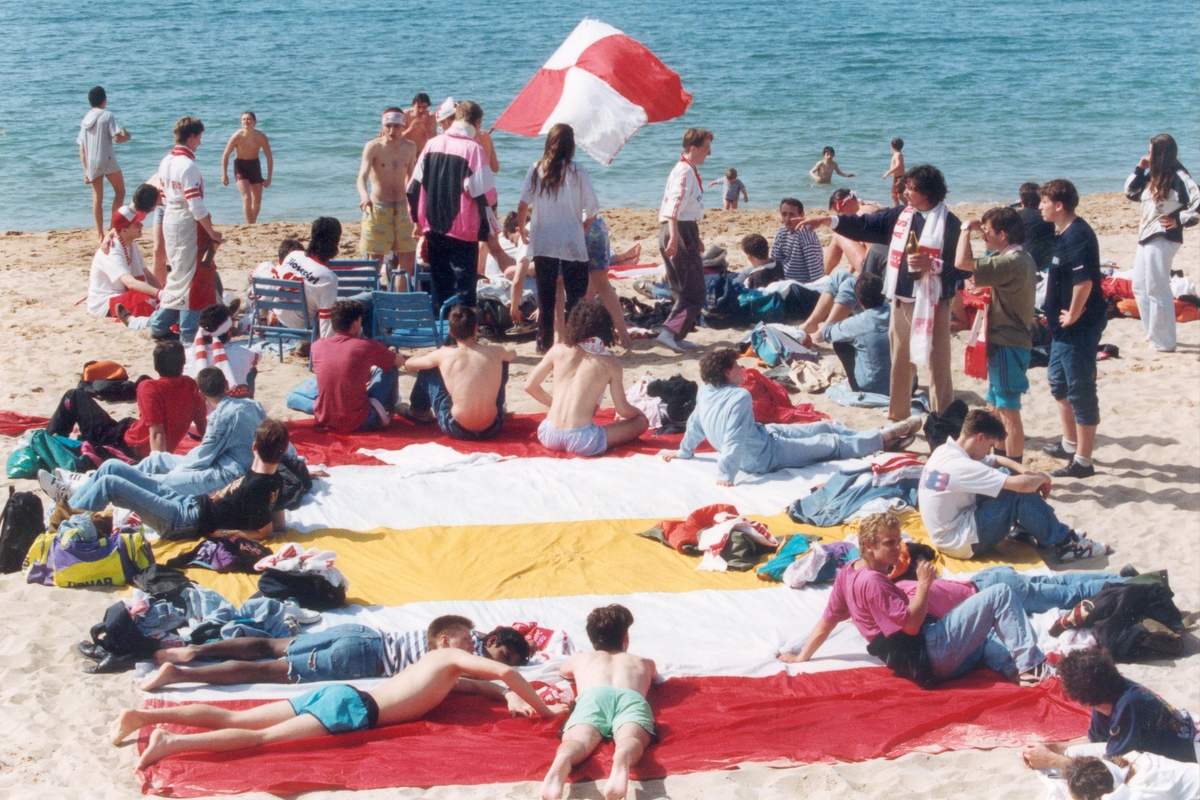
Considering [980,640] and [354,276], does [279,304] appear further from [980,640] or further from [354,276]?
[980,640]

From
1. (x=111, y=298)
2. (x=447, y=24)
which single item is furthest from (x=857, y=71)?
(x=111, y=298)

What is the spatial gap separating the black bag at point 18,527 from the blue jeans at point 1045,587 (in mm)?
4863

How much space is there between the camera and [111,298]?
12641mm

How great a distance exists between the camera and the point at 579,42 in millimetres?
12391

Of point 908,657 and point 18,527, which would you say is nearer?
point 908,657

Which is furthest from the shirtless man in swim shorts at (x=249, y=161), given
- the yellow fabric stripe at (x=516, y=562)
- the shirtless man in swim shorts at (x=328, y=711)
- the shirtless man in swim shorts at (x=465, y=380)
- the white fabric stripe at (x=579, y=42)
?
the shirtless man in swim shorts at (x=328, y=711)

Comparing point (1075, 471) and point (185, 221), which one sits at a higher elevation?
point (185, 221)

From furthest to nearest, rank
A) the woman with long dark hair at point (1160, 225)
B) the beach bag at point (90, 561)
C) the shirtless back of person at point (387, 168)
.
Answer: the shirtless back of person at point (387, 168)
the woman with long dark hair at point (1160, 225)
the beach bag at point (90, 561)

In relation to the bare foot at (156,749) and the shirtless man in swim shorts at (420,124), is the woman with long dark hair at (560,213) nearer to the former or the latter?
the shirtless man in swim shorts at (420,124)

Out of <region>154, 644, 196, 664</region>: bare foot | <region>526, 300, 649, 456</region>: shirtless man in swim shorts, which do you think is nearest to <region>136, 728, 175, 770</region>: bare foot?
<region>154, 644, 196, 664</region>: bare foot

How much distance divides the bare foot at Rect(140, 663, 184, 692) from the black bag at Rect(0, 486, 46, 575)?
170cm

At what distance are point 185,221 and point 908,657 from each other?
6.98m

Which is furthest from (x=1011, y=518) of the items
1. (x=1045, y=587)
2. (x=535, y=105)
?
(x=535, y=105)

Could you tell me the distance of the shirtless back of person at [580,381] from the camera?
9.34 metres
